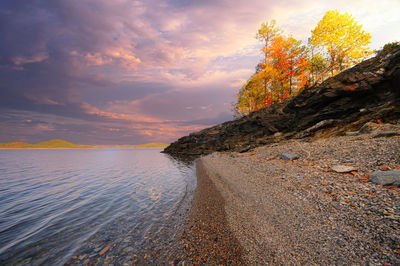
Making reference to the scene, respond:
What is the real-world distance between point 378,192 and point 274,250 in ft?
14.5

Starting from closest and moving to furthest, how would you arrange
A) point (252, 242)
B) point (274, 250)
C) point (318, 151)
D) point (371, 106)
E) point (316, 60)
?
1. point (274, 250)
2. point (252, 242)
3. point (318, 151)
4. point (371, 106)
5. point (316, 60)

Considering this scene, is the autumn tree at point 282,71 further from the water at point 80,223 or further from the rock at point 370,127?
the water at point 80,223

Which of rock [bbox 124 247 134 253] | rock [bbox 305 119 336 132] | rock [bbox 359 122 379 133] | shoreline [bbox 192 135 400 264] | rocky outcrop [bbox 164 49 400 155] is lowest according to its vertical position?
rock [bbox 124 247 134 253]

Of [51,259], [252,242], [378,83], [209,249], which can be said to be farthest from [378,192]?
[378,83]

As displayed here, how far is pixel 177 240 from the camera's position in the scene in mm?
5059

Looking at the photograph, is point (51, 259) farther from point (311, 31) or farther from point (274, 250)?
point (311, 31)

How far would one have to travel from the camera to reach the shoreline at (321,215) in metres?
3.24

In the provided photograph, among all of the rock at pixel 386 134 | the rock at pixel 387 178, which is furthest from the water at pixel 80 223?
the rock at pixel 386 134

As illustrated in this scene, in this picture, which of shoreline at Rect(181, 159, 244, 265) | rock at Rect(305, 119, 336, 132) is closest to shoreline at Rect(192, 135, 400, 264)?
shoreline at Rect(181, 159, 244, 265)

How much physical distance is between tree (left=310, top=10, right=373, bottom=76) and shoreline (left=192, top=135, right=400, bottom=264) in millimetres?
32703

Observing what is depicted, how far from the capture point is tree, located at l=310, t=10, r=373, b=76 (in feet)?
92.2

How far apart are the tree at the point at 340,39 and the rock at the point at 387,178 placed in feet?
121

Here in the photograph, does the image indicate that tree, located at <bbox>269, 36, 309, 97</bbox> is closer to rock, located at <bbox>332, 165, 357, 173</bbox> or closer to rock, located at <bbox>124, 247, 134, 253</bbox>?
rock, located at <bbox>332, 165, 357, 173</bbox>

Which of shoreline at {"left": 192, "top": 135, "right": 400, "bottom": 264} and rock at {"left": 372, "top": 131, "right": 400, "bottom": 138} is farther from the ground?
rock at {"left": 372, "top": 131, "right": 400, "bottom": 138}
